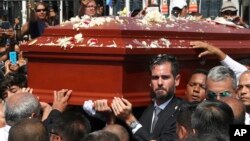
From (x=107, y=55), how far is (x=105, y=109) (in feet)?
1.18

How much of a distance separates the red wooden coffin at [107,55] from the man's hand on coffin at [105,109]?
0.24ft

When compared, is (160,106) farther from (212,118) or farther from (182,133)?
(212,118)

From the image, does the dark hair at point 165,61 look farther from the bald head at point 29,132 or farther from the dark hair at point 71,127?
the bald head at point 29,132

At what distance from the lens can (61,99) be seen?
4.25 metres

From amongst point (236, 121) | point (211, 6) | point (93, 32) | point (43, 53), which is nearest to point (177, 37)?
point (93, 32)

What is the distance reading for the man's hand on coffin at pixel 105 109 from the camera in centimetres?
402

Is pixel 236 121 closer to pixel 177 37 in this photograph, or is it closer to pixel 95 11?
pixel 177 37

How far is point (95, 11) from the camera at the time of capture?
5488 mm

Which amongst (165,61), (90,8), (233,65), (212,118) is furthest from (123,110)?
(90,8)

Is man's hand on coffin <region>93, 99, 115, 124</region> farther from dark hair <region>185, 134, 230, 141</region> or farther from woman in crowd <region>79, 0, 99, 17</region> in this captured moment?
woman in crowd <region>79, 0, 99, 17</region>

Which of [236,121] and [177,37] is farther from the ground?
[177,37]

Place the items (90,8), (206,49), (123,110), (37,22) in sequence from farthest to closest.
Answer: (37,22), (90,8), (206,49), (123,110)

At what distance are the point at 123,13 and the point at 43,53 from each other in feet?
3.47

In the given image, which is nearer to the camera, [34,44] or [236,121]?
[236,121]
